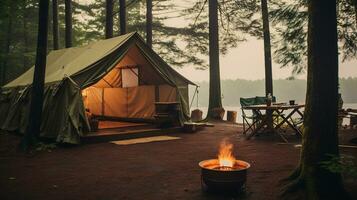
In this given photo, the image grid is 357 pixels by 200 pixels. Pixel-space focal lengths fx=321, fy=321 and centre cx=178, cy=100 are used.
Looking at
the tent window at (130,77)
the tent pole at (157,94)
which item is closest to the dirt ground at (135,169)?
the tent pole at (157,94)

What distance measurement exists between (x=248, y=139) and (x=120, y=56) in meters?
4.46

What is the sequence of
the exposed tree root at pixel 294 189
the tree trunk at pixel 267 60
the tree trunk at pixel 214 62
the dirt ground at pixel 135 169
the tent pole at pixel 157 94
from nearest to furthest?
1. the exposed tree root at pixel 294 189
2. the dirt ground at pixel 135 169
3. the tent pole at pixel 157 94
4. the tree trunk at pixel 267 60
5. the tree trunk at pixel 214 62

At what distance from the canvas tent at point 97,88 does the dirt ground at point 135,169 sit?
109cm

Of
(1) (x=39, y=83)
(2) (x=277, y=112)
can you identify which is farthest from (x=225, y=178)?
(1) (x=39, y=83)

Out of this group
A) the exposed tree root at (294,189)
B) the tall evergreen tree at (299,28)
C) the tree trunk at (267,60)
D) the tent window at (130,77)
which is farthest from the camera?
the tree trunk at (267,60)

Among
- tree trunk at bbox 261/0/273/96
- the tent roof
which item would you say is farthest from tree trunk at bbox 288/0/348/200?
tree trunk at bbox 261/0/273/96

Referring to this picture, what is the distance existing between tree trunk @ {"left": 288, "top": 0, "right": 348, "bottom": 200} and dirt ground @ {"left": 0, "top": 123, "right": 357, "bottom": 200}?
0.48 meters

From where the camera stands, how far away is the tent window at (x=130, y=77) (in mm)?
12669

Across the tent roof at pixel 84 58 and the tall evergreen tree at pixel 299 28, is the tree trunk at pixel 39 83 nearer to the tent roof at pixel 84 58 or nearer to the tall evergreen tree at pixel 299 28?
the tent roof at pixel 84 58

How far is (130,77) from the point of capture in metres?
13.0

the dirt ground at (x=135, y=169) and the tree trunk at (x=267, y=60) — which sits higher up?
the tree trunk at (x=267, y=60)

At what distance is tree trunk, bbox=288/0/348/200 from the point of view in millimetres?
3555

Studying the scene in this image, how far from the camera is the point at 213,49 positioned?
15.6m

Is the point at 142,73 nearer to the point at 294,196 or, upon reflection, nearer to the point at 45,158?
the point at 45,158
